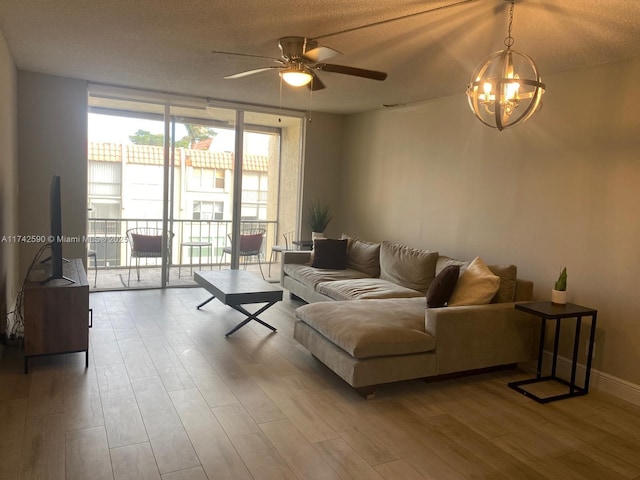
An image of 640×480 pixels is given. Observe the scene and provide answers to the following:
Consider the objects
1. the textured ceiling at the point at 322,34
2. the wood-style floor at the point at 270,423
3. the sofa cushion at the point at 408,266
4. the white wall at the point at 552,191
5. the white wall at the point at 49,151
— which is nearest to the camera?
the wood-style floor at the point at 270,423

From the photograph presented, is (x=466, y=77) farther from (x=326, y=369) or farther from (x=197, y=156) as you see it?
(x=197, y=156)

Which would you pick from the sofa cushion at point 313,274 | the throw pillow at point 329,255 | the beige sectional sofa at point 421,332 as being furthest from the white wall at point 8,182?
the throw pillow at point 329,255

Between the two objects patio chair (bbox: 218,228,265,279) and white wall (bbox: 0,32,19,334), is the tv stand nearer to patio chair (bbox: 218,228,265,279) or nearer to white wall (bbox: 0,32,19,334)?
white wall (bbox: 0,32,19,334)

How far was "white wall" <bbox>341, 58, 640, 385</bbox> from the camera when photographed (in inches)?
132

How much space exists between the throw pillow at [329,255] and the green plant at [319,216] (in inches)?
40.5

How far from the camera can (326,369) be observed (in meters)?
3.61

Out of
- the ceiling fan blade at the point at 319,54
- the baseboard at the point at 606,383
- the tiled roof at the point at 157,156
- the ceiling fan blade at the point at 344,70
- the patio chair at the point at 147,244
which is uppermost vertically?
the ceiling fan blade at the point at 319,54

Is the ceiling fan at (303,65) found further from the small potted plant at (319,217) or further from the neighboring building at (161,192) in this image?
the small potted plant at (319,217)

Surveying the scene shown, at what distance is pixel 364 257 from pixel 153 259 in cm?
319

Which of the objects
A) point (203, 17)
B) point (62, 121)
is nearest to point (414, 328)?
point (203, 17)

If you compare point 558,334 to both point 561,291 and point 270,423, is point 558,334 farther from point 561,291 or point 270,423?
point 270,423

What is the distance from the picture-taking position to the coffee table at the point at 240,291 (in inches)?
162

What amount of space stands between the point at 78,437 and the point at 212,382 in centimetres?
94

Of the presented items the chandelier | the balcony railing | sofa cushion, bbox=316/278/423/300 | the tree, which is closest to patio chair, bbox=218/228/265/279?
the balcony railing
